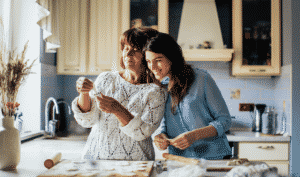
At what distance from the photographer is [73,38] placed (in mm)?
2594

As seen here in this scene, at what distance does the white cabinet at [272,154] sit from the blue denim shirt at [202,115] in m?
1.33

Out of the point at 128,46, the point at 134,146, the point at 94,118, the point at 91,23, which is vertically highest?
the point at 91,23

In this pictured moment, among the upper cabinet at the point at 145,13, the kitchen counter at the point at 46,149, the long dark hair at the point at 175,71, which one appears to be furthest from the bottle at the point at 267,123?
the long dark hair at the point at 175,71

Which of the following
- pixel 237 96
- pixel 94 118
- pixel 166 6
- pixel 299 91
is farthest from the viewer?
pixel 237 96

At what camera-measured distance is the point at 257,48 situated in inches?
100.0

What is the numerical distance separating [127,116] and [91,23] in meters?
1.83

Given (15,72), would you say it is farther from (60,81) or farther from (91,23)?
(60,81)

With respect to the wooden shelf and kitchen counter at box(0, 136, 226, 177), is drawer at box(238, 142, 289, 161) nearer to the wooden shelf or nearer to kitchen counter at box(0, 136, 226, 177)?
the wooden shelf

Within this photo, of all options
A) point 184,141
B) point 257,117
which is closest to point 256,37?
point 257,117

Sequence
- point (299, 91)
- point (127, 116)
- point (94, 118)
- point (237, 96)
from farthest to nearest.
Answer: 1. point (237, 96)
2. point (299, 91)
3. point (94, 118)
4. point (127, 116)

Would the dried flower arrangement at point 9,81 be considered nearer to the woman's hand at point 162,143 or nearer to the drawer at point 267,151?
the woman's hand at point 162,143

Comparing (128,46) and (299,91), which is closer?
(128,46)

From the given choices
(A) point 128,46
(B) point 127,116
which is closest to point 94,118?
(B) point 127,116

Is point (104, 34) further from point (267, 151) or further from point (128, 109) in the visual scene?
point (267, 151)
